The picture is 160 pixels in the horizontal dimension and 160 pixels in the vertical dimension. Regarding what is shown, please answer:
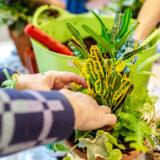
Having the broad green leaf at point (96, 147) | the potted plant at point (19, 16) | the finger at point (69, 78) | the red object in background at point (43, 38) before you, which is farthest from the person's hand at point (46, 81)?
the potted plant at point (19, 16)

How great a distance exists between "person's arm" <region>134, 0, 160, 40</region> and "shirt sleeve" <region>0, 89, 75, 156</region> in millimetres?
456

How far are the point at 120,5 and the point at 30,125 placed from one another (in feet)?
2.35

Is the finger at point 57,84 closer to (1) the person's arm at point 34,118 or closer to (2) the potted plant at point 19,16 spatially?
(1) the person's arm at point 34,118

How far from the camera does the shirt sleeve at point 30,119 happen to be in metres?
0.22

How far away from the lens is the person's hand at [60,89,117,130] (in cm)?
27

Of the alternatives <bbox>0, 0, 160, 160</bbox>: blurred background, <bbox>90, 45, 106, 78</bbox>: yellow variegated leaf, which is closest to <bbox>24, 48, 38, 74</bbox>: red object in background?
<bbox>0, 0, 160, 160</bbox>: blurred background

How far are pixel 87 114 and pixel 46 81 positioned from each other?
0.11m

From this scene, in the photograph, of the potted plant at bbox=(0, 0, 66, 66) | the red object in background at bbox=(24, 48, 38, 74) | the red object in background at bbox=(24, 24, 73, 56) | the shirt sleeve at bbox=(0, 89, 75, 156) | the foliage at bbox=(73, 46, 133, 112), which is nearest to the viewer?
the shirt sleeve at bbox=(0, 89, 75, 156)

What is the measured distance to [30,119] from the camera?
229 millimetres

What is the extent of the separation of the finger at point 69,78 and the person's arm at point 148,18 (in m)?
0.31

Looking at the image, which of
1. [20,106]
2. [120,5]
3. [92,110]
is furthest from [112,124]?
[120,5]

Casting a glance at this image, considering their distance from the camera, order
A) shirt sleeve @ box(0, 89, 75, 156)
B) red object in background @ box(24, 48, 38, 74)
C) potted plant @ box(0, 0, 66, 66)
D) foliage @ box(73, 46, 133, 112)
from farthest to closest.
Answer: potted plant @ box(0, 0, 66, 66) → red object in background @ box(24, 48, 38, 74) → foliage @ box(73, 46, 133, 112) → shirt sleeve @ box(0, 89, 75, 156)

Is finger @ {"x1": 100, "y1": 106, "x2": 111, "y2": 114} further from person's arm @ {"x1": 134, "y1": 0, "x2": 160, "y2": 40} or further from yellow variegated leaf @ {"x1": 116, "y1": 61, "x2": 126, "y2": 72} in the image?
person's arm @ {"x1": 134, "y1": 0, "x2": 160, "y2": 40}

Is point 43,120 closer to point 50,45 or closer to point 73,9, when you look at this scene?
point 50,45
